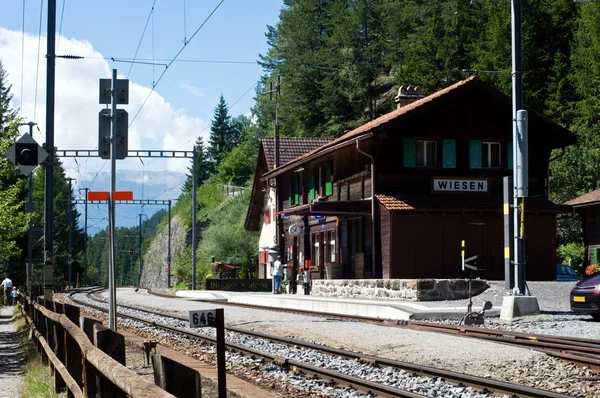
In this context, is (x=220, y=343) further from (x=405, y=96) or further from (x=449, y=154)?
(x=405, y=96)

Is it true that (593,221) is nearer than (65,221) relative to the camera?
Yes

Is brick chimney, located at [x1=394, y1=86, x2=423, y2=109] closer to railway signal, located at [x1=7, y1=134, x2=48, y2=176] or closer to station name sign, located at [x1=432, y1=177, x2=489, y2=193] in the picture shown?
station name sign, located at [x1=432, y1=177, x2=489, y2=193]

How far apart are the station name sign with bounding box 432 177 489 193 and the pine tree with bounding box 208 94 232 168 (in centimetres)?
11400

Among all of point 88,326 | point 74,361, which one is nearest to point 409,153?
point 74,361

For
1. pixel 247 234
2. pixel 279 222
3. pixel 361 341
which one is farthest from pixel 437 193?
pixel 247 234

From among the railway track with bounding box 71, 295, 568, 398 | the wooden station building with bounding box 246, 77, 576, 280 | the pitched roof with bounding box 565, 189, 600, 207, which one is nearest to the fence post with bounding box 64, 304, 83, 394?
the railway track with bounding box 71, 295, 568, 398

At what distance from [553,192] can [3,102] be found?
136 feet

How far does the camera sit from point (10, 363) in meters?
16.4

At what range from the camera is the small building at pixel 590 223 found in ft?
150

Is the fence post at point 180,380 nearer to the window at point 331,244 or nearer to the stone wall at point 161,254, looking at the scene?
the window at point 331,244

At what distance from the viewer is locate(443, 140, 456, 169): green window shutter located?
35844 mm

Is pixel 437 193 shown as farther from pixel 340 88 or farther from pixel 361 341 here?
pixel 340 88

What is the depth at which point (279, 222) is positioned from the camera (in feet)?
Answer: 160

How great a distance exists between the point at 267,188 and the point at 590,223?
19.2 m
